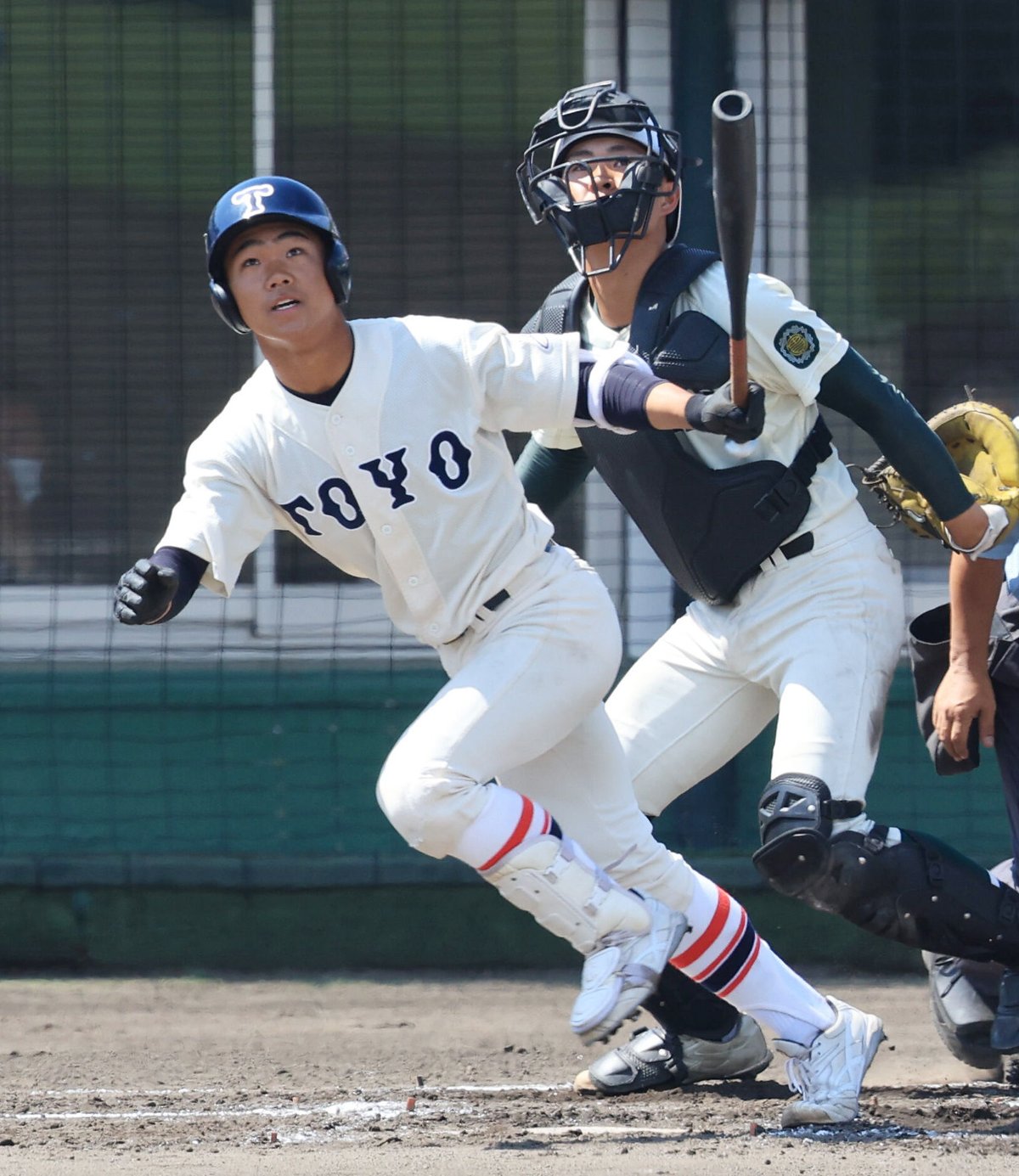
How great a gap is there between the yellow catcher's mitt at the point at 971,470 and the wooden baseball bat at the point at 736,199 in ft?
2.06

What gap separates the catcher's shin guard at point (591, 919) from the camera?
3135mm

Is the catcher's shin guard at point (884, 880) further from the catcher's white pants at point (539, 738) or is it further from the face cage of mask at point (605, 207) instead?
the face cage of mask at point (605, 207)

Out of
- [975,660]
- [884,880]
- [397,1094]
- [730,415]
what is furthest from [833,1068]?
[730,415]

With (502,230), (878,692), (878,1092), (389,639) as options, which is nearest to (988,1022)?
(878,1092)

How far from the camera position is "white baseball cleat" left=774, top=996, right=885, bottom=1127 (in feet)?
11.3

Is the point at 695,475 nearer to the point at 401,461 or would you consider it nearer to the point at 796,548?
the point at 796,548

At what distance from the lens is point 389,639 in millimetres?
5477

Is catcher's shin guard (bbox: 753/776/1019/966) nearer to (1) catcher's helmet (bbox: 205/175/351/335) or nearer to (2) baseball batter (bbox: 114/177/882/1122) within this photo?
(2) baseball batter (bbox: 114/177/882/1122)

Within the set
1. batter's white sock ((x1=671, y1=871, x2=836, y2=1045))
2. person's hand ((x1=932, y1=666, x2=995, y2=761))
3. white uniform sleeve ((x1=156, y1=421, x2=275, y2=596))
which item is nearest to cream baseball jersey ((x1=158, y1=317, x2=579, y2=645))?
white uniform sleeve ((x1=156, y1=421, x2=275, y2=596))

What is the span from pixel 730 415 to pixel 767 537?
24.1 inches

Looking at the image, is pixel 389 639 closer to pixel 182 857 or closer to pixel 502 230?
pixel 182 857

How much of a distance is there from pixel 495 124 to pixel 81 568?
181 cm

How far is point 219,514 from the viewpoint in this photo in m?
3.26

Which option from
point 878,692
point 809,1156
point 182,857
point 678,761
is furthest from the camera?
point 182,857
